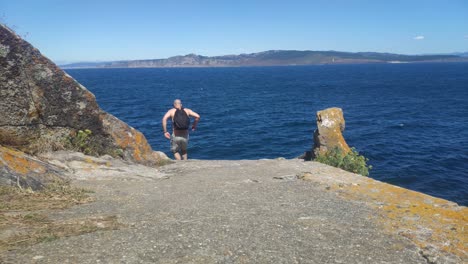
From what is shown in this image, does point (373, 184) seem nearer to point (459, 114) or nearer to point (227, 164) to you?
point (227, 164)

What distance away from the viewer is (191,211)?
25.2 ft

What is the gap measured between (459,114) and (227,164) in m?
48.3

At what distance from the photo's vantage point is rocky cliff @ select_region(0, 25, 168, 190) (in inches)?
411

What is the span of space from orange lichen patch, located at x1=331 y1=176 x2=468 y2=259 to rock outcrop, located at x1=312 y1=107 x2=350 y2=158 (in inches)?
343

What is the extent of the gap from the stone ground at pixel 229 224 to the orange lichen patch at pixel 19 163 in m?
1.03

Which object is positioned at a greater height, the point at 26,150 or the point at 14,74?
the point at 14,74

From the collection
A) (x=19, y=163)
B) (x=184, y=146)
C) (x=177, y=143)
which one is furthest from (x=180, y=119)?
(x=19, y=163)

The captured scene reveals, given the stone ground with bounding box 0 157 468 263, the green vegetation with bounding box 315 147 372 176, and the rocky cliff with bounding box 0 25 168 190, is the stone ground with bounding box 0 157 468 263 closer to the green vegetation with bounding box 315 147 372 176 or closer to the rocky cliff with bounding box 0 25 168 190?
the rocky cliff with bounding box 0 25 168 190

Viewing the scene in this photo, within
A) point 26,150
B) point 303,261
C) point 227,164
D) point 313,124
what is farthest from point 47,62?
point 313,124

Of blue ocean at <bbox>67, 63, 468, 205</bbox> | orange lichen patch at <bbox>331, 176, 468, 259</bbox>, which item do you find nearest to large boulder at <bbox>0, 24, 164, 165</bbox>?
orange lichen patch at <bbox>331, 176, 468, 259</bbox>

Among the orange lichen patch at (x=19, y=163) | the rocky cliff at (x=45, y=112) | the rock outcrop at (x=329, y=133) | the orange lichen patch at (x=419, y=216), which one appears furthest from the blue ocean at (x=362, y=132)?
the orange lichen patch at (x=19, y=163)

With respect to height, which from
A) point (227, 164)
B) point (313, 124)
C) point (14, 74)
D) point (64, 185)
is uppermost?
point (14, 74)

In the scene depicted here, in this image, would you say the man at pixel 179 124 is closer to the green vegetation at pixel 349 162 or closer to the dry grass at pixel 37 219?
the green vegetation at pixel 349 162

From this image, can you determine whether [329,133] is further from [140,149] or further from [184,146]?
[140,149]
